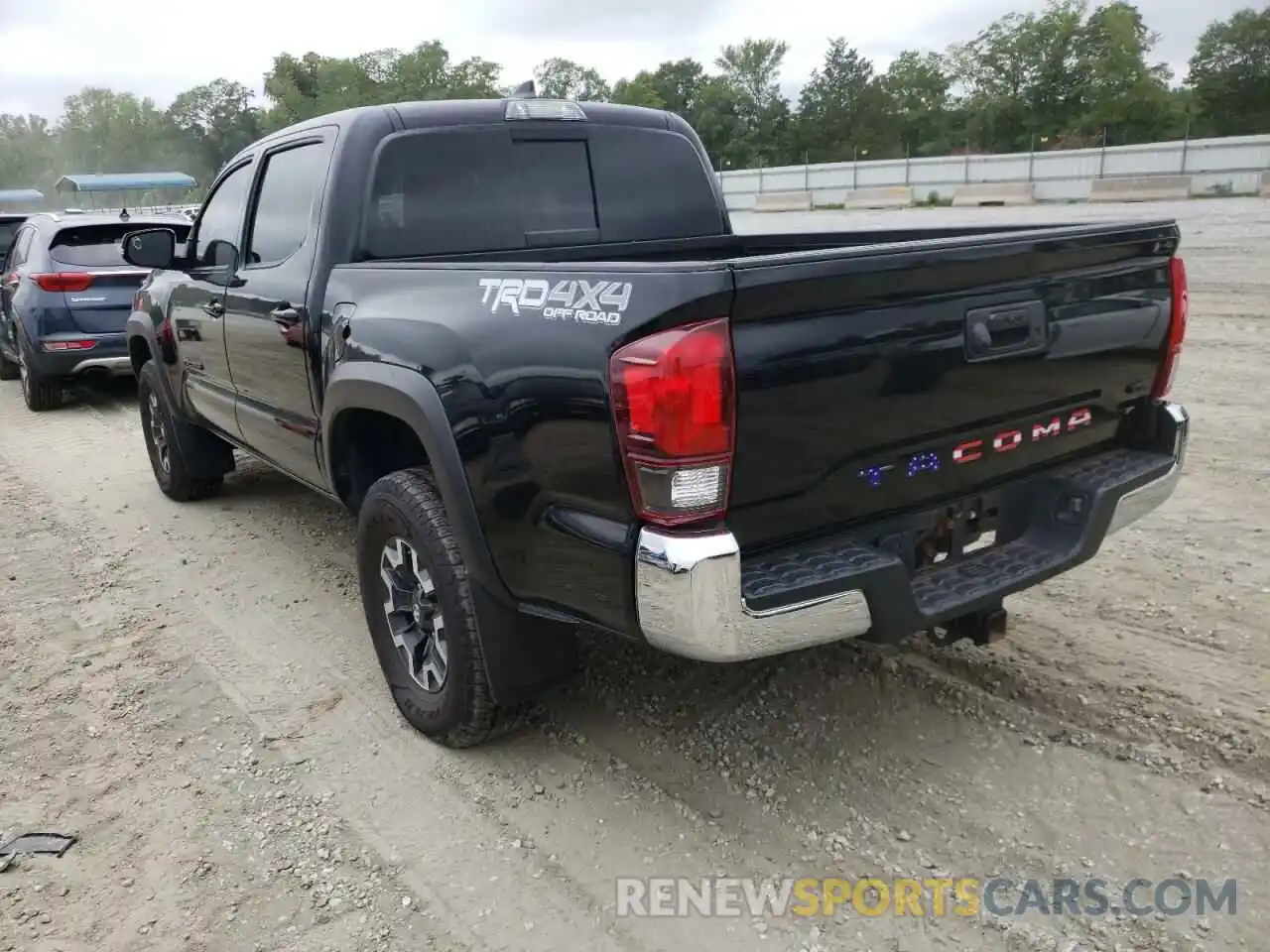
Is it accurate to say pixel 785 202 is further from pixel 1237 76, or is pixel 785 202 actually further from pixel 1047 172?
pixel 1237 76

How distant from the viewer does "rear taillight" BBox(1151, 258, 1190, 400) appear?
3227 millimetres

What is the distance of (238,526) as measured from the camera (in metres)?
5.73

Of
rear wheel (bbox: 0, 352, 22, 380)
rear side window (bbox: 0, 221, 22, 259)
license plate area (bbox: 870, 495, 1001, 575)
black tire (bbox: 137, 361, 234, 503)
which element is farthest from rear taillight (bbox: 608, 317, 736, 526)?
rear side window (bbox: 0, 221, 22, 259)

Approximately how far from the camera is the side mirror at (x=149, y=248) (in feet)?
15.7

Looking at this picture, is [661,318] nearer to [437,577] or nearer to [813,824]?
[437,577]

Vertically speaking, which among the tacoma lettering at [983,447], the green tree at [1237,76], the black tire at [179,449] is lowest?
the black tire at [179,449]

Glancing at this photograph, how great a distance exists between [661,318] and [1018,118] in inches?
2772

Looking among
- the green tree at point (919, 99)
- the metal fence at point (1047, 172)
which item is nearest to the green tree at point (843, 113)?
the green tree at point (919, 99)

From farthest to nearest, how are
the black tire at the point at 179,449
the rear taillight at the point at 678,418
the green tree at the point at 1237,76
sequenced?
the green tree at the point at 1237,76
the black tire at the point at 179,449
the rear taillight at the point at 678,418

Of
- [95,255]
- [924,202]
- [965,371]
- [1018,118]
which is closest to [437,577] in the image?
[965,371]

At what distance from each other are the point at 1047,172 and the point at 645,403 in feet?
116

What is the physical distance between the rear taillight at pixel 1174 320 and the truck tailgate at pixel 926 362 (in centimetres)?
4

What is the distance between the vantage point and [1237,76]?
58.9m

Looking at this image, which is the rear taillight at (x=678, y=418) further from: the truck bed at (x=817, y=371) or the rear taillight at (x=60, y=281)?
the rear taillight at (x=60, y=281)
